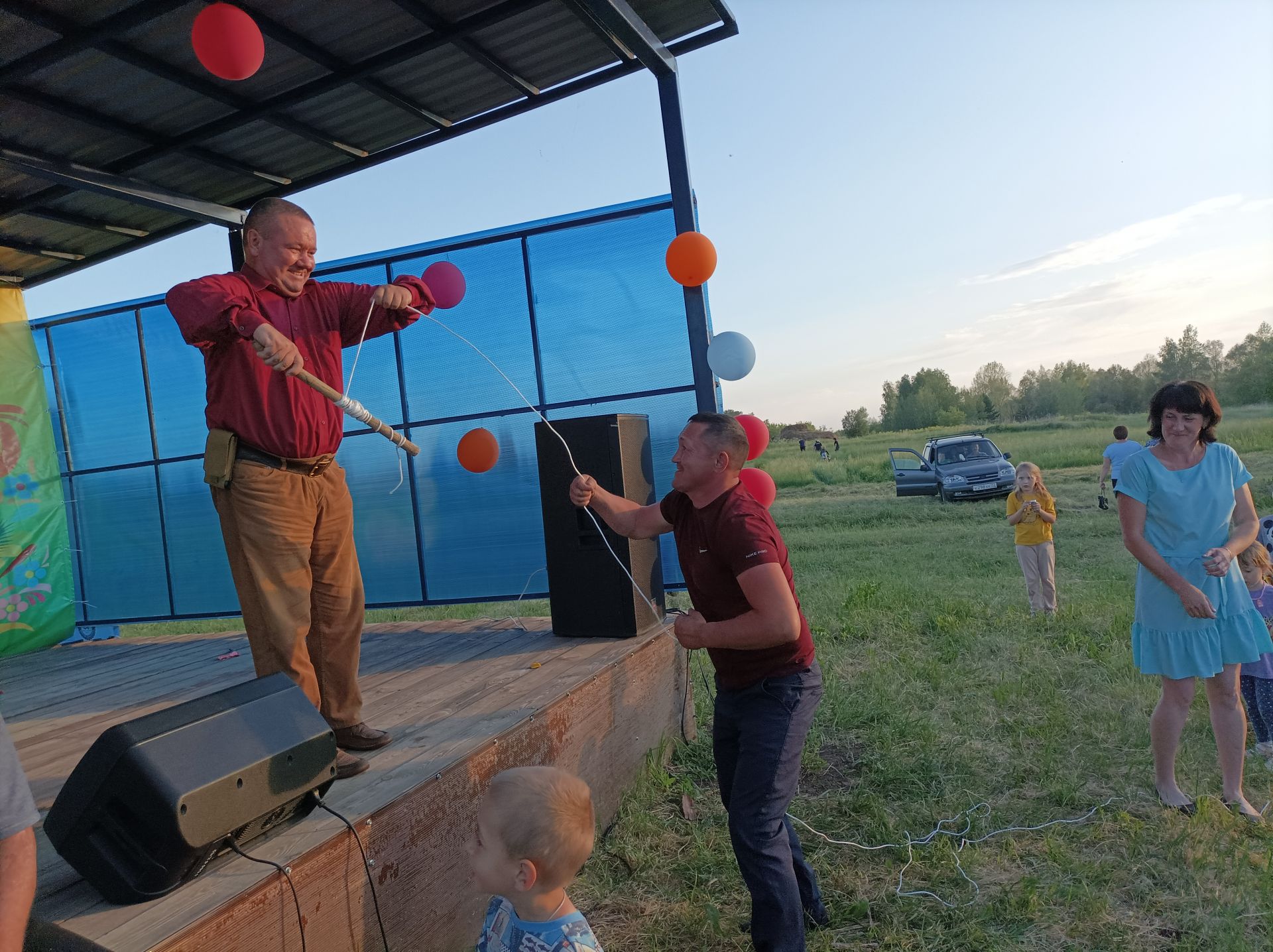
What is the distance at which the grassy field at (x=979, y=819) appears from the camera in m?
2.79

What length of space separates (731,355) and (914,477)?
14.0 meters

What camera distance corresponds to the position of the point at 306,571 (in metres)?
2.76

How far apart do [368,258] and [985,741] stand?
5.53 meters

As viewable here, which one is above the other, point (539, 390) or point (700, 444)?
point (539, 390)

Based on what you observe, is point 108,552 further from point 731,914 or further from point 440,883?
point 731,914

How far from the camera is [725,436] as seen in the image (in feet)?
8.89

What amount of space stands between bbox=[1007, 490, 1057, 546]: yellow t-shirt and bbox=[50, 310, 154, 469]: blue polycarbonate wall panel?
25.4 feet

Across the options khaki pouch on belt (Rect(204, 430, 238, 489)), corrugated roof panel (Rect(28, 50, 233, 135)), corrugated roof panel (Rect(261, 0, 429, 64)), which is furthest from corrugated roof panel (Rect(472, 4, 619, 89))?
khaki pouch on belt (Rect(204, 430, 238, 489))

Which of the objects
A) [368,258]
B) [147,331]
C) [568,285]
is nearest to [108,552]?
[147,331]

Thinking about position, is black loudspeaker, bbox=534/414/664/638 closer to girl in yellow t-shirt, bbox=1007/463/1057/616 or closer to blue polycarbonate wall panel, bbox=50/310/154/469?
girl in yellow t-shirt, bbox=1007/463/1057/616

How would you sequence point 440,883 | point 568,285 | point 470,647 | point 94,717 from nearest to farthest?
point 440,883 < point 94,717 < point 470,647 < point 568,285

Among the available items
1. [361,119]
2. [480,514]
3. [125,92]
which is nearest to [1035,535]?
[480,514]

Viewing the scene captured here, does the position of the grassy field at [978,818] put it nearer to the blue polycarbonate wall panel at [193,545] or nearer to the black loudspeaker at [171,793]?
the black loudspeaker at [171,793]

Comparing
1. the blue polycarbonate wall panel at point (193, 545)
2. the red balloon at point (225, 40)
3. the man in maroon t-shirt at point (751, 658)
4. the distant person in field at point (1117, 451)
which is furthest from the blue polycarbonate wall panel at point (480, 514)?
the distant person in field at point (1117, 451)
